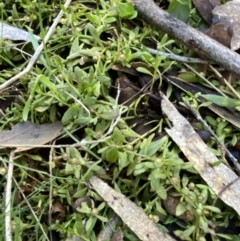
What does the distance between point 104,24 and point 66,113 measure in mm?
348

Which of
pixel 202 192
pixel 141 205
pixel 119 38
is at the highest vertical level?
pixel 119 38

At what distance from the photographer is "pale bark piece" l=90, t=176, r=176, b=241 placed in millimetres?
1415

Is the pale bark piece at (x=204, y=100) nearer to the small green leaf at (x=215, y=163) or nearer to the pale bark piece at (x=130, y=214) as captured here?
the small green leaf at (x=215, y=163)

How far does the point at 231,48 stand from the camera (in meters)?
1.68

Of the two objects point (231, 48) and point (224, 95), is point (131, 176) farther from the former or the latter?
point (231, 48)

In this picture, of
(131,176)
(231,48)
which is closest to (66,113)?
(131,176)

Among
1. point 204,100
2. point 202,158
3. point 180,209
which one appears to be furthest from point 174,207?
point 204,100

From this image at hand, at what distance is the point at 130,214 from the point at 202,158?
0.26 m

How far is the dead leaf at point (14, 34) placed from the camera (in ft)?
5.76

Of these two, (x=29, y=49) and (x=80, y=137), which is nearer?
(x=80, y=137)

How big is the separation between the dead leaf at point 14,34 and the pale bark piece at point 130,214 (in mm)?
564

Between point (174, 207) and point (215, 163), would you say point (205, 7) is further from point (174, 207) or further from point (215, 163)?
point (174, 207)

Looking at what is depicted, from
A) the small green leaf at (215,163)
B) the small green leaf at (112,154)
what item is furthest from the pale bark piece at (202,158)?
the small green leaf at (112,154)

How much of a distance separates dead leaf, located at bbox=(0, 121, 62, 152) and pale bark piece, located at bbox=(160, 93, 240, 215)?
0.34 meters
